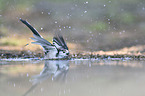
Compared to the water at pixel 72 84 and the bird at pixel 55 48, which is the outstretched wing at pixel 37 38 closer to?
the bird at pixel 55 48

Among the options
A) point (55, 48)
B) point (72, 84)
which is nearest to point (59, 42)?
point (55, 48)

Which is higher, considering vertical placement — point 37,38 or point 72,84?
point 37,38

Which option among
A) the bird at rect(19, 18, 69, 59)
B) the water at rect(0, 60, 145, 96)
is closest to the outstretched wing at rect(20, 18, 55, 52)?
the bird at rect(19, 18, 69, 59)

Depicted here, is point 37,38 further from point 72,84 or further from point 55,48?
point 72,84

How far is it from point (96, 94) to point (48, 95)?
1.66m

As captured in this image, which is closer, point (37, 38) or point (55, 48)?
point (37, 38)

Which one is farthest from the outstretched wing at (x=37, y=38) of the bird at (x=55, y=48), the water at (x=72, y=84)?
the water at (x=72, y=84)

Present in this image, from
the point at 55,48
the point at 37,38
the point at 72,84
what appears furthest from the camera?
the point at 55,48

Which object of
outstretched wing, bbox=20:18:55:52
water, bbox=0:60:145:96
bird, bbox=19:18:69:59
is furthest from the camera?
bird, bbox=19:18:69:59

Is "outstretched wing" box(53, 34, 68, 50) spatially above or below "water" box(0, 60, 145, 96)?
above

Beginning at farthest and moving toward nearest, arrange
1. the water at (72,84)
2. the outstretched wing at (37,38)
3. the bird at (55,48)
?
1. the bird at (55,48)
2. the outstretched wing at (37,38)
3. the water at (72,84)

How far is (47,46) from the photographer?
56.9m

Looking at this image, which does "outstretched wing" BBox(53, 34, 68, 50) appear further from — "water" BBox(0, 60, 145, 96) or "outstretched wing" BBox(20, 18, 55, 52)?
"water" BBox(0, 60, 145, 96)

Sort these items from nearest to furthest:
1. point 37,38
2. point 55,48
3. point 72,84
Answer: point 72,84, point 37,38, point 55,48
